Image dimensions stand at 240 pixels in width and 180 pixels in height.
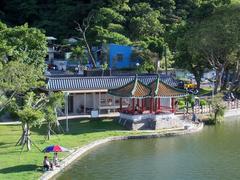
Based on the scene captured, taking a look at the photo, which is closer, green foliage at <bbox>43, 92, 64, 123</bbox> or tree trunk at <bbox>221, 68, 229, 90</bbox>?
green foliage at <bbox>43, 92, 64, 123</bbox>

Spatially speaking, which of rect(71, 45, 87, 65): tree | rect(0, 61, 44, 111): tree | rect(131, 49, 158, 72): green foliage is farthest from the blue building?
rect(0, 61, 44, 111): tree

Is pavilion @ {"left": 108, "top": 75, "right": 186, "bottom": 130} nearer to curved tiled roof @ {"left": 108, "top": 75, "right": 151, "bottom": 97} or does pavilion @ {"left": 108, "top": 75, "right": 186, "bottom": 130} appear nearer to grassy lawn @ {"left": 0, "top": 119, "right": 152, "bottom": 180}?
curved tiled roof @ {"left": 108, "top": 75, "right": 151, "bottom": 97}

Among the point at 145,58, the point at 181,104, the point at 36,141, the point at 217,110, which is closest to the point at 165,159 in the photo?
the point at 36,141

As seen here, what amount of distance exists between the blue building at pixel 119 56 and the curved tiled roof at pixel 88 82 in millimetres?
28810

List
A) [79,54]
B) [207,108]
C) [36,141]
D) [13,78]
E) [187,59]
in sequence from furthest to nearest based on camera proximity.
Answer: [79,54] → [187,59] → [207,108] → [13,78] → [36,141]

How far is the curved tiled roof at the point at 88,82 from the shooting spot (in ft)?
154

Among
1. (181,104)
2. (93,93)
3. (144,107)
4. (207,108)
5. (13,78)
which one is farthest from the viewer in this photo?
(181,104)

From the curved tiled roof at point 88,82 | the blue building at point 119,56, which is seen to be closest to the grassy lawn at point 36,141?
the curved tiled roof at point 88,82

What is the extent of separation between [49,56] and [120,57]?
15476 mm

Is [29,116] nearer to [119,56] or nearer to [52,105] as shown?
[52,105]

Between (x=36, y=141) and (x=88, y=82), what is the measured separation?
480 inches

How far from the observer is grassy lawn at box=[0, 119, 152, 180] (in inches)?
1162

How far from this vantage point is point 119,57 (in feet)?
264

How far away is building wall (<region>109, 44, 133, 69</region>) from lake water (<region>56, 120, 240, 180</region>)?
38.2 m
